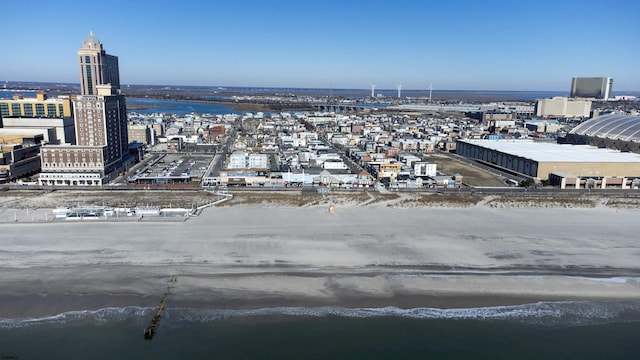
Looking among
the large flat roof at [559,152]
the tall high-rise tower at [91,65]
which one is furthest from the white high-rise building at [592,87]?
the tall high-rise tower at [91,65]

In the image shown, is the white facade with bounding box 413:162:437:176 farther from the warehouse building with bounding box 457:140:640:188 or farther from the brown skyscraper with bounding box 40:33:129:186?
the brown skyscraper with bounding box 40:33:129:186

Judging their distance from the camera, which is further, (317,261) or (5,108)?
(5,108)

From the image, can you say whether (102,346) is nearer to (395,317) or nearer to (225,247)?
(225,247)

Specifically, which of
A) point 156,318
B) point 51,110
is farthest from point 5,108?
point 156,318

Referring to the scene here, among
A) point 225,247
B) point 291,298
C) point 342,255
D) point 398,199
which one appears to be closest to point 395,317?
point 291,298

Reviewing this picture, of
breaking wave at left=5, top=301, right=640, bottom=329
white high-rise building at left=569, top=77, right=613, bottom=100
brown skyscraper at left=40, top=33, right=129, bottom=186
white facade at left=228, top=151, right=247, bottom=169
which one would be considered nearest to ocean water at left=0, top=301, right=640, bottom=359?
breaking wave at left=5, top=301, right=640, bottom=329

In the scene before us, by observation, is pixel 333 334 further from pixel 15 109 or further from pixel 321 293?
pixel 15 109
